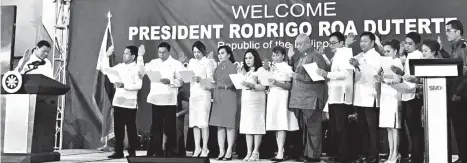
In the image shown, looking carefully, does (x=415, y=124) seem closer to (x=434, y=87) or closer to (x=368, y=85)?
(x=368, y=85)

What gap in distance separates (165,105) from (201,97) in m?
0.38

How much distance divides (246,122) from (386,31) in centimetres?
223

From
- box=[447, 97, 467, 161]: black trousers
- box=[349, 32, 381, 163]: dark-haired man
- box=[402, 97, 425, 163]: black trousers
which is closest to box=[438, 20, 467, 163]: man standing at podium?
box=[447, 97, 467, 161]: black trousers

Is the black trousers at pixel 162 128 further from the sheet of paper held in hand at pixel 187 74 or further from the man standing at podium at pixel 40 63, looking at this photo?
the man standing at podium at pixel 40 63

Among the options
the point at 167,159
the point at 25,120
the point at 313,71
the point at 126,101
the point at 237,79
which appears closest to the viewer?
the point at 167,159

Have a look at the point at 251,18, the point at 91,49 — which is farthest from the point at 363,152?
the point at 91,49

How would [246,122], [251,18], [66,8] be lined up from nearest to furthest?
[246,122] < [251,18] < [66,8]

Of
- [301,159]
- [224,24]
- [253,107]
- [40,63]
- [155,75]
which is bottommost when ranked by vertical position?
[301,159]

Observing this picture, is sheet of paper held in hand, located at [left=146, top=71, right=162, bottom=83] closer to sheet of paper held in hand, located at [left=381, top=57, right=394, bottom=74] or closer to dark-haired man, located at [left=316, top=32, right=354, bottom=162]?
dark-haired man, located at [left=316, top=32, right=354, bottom=162]

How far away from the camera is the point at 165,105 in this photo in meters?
5.25

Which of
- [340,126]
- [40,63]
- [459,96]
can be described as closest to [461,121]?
[459,96]

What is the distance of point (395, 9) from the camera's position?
20.0ft

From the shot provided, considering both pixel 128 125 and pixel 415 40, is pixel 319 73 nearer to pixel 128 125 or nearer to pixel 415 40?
pixel 415 40

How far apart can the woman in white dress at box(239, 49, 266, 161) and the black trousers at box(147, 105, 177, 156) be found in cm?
75
